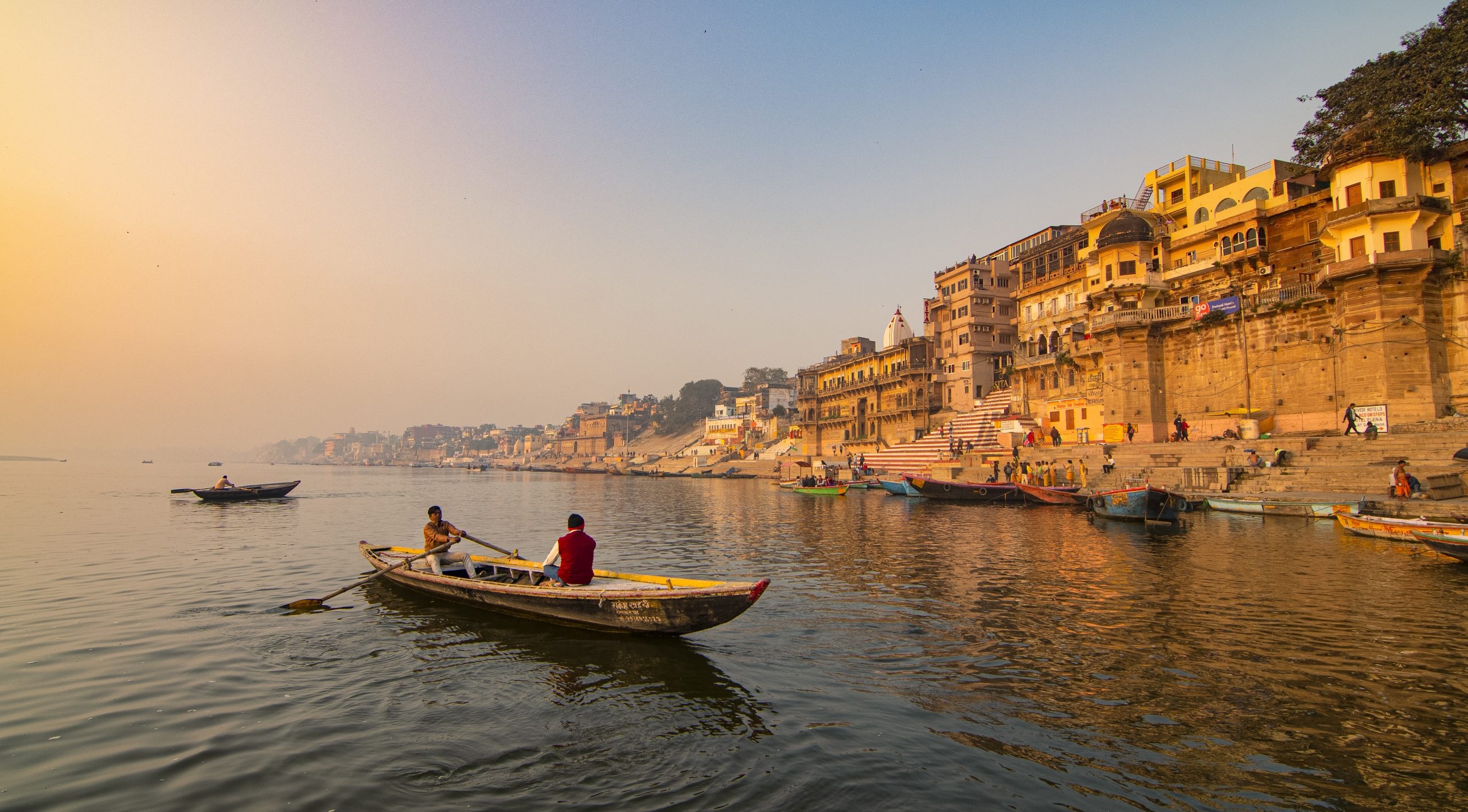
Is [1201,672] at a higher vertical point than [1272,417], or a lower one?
lower

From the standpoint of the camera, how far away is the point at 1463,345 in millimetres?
27328

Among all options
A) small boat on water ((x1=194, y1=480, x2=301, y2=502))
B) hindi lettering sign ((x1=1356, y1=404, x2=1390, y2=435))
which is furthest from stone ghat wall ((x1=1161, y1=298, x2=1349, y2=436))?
small boat on water ((x1=194, y1=480, x2=301, y2=502))

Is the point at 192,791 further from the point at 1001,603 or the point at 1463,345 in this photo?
the point at 1463,345

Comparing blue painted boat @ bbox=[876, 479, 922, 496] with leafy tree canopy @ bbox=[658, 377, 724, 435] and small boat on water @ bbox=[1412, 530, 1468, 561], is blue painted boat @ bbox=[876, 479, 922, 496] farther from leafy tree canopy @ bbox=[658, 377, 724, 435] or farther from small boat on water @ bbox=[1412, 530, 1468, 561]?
leafy tree canopy @ bbox=[658, 377, 724, 435]

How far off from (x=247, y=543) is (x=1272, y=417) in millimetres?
42501

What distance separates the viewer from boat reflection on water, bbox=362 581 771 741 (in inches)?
305

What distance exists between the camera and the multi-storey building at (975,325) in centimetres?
5534

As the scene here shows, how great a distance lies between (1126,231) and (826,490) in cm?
2299

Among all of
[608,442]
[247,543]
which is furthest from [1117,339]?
[608,442]

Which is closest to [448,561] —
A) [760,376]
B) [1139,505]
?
[1139,505]

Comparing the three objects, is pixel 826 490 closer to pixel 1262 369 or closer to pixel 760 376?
pixel 1262 369

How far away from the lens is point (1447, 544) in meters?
14.1

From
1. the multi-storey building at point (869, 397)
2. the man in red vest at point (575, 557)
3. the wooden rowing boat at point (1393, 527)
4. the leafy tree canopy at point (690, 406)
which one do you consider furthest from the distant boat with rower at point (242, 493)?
the leafy tree canopy at point (690, 406)

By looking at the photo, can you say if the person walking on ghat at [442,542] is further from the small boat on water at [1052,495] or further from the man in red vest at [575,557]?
the small boat on water at [1052,495]
